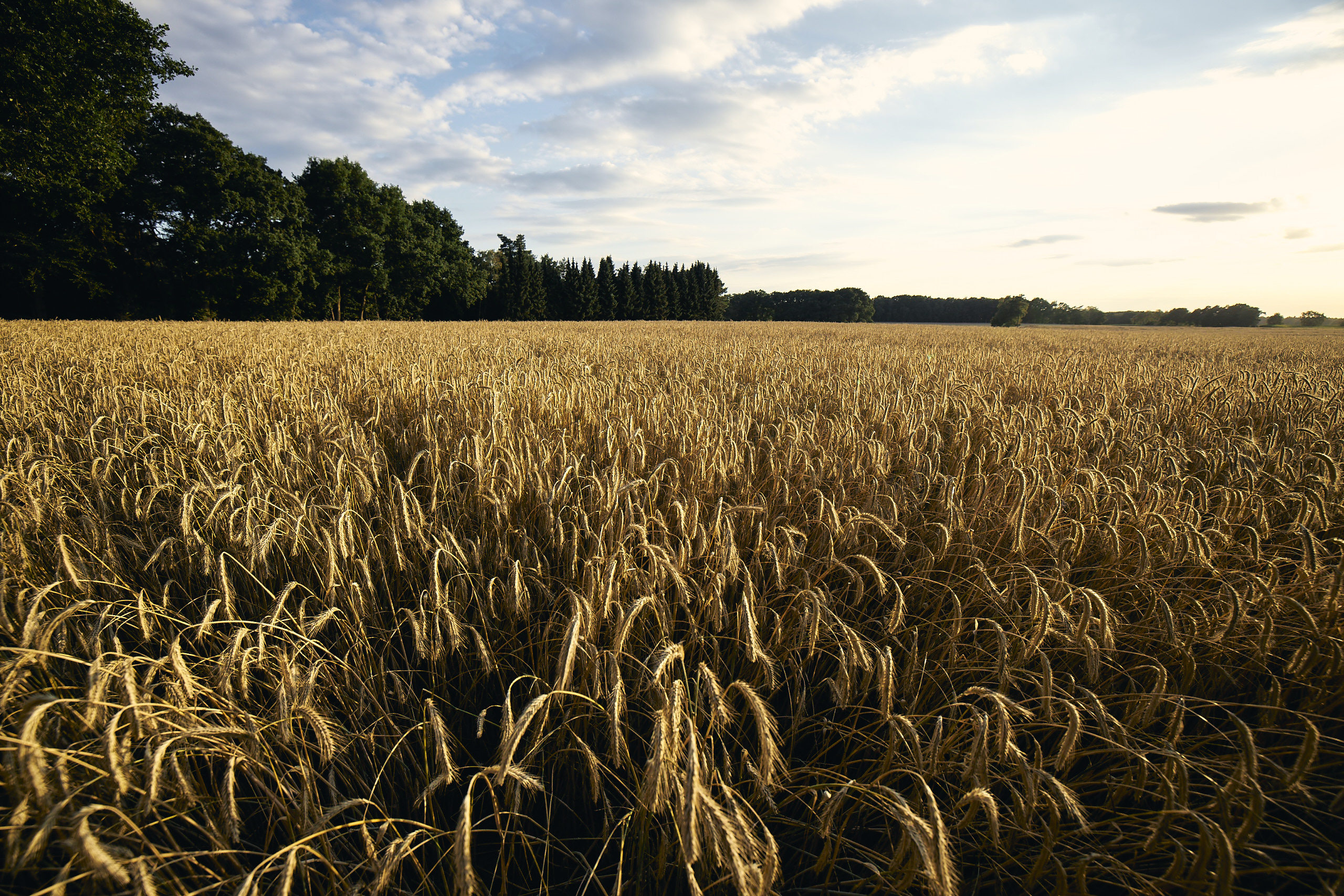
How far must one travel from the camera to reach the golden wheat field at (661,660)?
39.9 inches

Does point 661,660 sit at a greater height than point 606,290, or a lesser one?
lesser

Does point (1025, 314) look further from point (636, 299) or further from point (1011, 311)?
point (636, 299)

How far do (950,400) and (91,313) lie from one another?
4933 centimetres

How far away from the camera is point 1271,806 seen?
1.42 m

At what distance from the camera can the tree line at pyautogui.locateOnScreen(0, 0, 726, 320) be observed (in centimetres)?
1783

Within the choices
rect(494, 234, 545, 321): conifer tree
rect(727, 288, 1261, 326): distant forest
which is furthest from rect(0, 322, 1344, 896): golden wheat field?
rect(727, 288, 1261, 326): distant forest

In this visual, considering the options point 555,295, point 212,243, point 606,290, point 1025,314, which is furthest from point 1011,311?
point 212,243

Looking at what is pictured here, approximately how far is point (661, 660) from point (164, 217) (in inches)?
1862

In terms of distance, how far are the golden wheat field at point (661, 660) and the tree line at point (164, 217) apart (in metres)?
25.5

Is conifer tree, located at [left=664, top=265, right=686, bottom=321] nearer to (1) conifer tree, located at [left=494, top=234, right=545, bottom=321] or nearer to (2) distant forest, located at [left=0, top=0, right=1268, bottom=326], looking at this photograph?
(2) distant forest, located at [left=0, top=0, right=1268, bottom=326]

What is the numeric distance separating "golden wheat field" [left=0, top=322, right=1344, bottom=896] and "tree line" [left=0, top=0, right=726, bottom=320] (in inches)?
1004

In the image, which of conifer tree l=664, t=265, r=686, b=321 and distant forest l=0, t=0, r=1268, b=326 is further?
conifer tree l=664, t=265, r=686, b=321

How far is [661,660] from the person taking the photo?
1.08 m

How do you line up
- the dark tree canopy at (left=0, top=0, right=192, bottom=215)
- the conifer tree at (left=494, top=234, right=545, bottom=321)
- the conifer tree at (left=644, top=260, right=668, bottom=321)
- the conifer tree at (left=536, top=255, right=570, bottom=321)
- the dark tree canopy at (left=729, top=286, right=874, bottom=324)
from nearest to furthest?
the dark tree canopy at (left=0, top=0, right=192, bottom=215), the conifer tree at (left=494, top=234, right=545, bottom=321), the conifer tree at (left=536, top=255, right=570, bottom=321), the conifer tree at (left=644, top=260, right=668, bottom=321), the dark tree canopy at (left=729, top=286, right=874, bottom=324)
